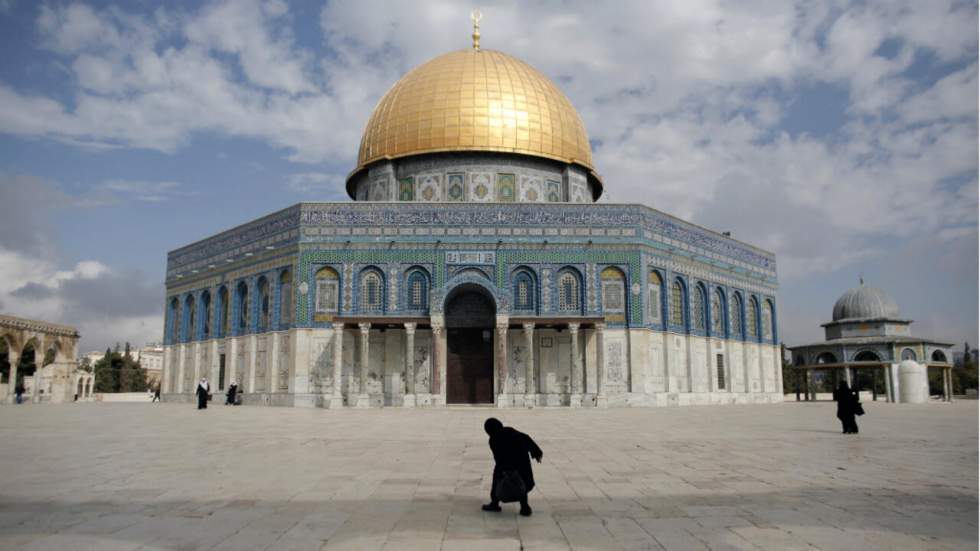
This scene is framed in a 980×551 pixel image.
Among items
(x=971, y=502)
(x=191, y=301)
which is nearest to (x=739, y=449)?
(x=971, y=502)

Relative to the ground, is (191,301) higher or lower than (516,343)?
higher

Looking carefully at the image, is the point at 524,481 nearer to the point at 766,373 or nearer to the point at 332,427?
the point at 332,427

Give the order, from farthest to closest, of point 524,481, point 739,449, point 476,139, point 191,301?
1. point 191,301
2. point 476,139
3. point 739,449
4. point 524,481

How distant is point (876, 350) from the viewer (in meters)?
39.6

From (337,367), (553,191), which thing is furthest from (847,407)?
(553,191)

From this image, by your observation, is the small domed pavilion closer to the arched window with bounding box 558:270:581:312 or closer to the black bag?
the arched window with bounding box 558:270:581:312

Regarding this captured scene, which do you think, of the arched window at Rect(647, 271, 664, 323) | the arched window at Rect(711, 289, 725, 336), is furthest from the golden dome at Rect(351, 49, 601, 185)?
the arched window at Rect(711, 289, 725, 336)

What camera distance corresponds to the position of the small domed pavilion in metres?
37.0

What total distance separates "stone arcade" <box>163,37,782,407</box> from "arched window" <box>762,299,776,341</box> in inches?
191

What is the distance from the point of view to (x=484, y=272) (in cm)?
2838

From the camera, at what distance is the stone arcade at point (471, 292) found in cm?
2789

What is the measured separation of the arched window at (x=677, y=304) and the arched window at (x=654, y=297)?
66 centimetres

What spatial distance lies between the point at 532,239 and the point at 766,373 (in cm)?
1437

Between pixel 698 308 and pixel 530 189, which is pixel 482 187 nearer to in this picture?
pixel 530 189
